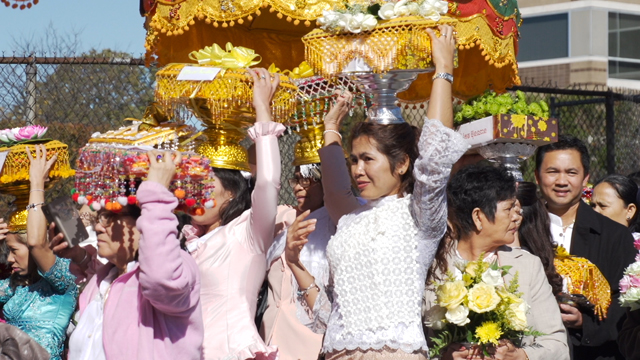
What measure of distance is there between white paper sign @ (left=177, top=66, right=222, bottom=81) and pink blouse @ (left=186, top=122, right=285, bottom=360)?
1.27ft

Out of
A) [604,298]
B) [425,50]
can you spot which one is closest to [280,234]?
[425,50]

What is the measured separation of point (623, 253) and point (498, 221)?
1.39m

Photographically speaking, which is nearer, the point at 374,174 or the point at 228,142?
the point at 374,174

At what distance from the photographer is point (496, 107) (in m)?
4.54

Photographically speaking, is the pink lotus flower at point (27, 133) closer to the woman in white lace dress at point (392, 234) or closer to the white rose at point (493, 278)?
the woman in white lace dress at point (392, 234)

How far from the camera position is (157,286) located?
2965mm

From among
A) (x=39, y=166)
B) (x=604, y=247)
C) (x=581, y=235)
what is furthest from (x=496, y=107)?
(x=39, y=166)

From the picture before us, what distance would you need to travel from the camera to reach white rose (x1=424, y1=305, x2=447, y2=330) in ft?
11.0

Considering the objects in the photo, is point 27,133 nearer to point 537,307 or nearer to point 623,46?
point 537,307

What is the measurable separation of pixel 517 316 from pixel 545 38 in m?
17.4

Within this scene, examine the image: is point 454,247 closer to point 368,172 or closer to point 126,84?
point 368,172

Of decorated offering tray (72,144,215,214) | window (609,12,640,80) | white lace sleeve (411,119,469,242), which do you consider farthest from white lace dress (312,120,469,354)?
window (609,12,640,80)

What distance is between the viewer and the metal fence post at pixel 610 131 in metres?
8.20

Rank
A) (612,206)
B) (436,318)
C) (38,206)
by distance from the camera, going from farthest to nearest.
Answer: (612,206)
(38,206)
(436,318)
